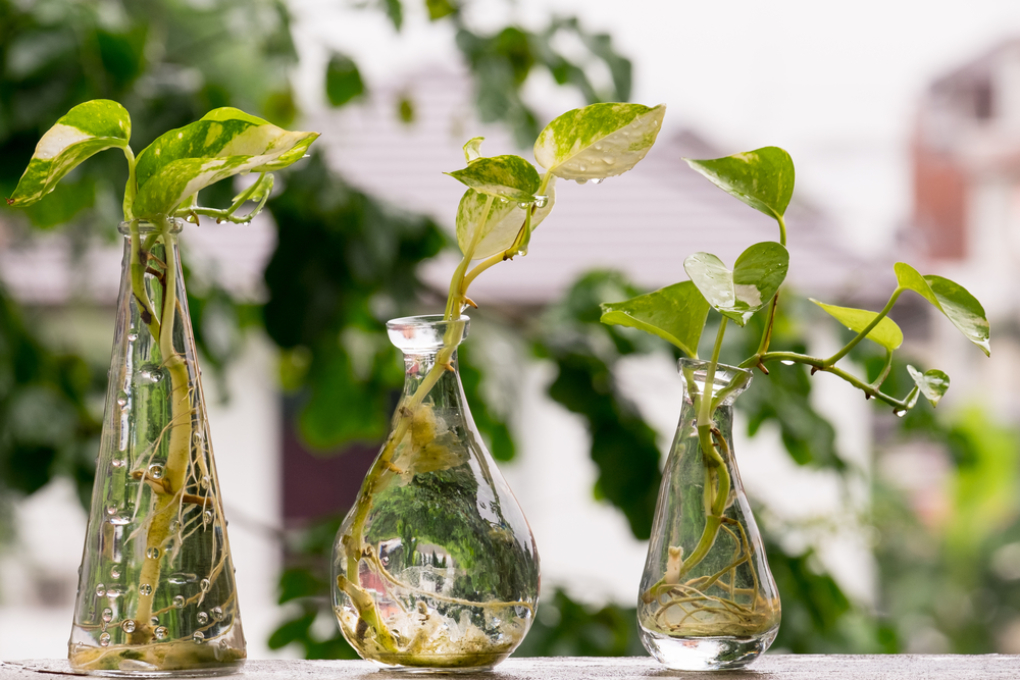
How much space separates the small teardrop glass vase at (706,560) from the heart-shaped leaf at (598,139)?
84 millimetres

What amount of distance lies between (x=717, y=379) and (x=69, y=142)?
0.26 metres

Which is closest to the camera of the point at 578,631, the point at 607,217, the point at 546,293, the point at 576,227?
the point at 578,631

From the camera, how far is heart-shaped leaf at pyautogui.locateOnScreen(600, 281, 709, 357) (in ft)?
1.22

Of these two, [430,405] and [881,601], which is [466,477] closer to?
[430,405]

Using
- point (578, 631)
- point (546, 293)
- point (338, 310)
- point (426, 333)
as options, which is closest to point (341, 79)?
point (338, 310)

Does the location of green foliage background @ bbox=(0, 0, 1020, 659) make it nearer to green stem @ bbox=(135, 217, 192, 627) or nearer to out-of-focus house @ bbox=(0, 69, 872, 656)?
green stem @ bbox=(135, 217, 192, 627)

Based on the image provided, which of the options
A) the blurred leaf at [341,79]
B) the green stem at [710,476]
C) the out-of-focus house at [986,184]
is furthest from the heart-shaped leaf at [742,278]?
the out-of-focus house at [986,184]

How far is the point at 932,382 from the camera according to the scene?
1.15 ft

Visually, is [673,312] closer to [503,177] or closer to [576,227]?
[503,177]

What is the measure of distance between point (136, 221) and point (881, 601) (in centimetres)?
641

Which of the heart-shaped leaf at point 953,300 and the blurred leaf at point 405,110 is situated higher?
the blurred leaf at point 405,110

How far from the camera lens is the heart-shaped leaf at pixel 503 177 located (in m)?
0.32

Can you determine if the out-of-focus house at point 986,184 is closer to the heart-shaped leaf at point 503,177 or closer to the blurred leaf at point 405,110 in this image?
the blurred leaf at point 405,110

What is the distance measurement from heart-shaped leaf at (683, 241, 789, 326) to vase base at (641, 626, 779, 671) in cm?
13
